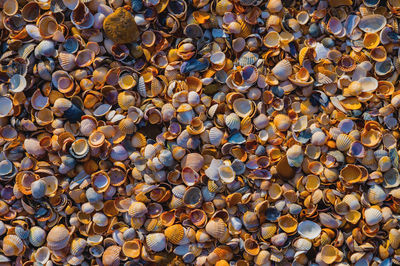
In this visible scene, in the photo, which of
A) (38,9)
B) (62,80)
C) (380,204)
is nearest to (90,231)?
(62,80)

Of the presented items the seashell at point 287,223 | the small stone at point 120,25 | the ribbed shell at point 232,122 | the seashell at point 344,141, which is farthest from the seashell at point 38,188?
the seashell at point 344,141

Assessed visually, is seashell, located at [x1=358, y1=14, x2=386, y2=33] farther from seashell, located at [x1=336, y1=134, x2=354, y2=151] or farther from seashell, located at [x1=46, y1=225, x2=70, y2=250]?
seashell, located at [x1=46, y1=225, x2=70, y2=250]

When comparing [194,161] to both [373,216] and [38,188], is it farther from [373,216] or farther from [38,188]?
[373,216]

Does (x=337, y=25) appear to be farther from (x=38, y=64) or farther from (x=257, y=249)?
(x=38, y=64)

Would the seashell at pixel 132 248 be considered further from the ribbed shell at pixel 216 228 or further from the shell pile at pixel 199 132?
the ribbed shell at pixel 216 228

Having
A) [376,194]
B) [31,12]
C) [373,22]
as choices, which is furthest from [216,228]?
[31,12]

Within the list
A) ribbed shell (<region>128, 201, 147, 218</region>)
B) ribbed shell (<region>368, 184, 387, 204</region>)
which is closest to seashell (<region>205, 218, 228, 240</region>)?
ribbed shell (<region>128, 201, 147, 218</region>)

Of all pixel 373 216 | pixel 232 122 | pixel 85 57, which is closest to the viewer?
pixel 373 216
